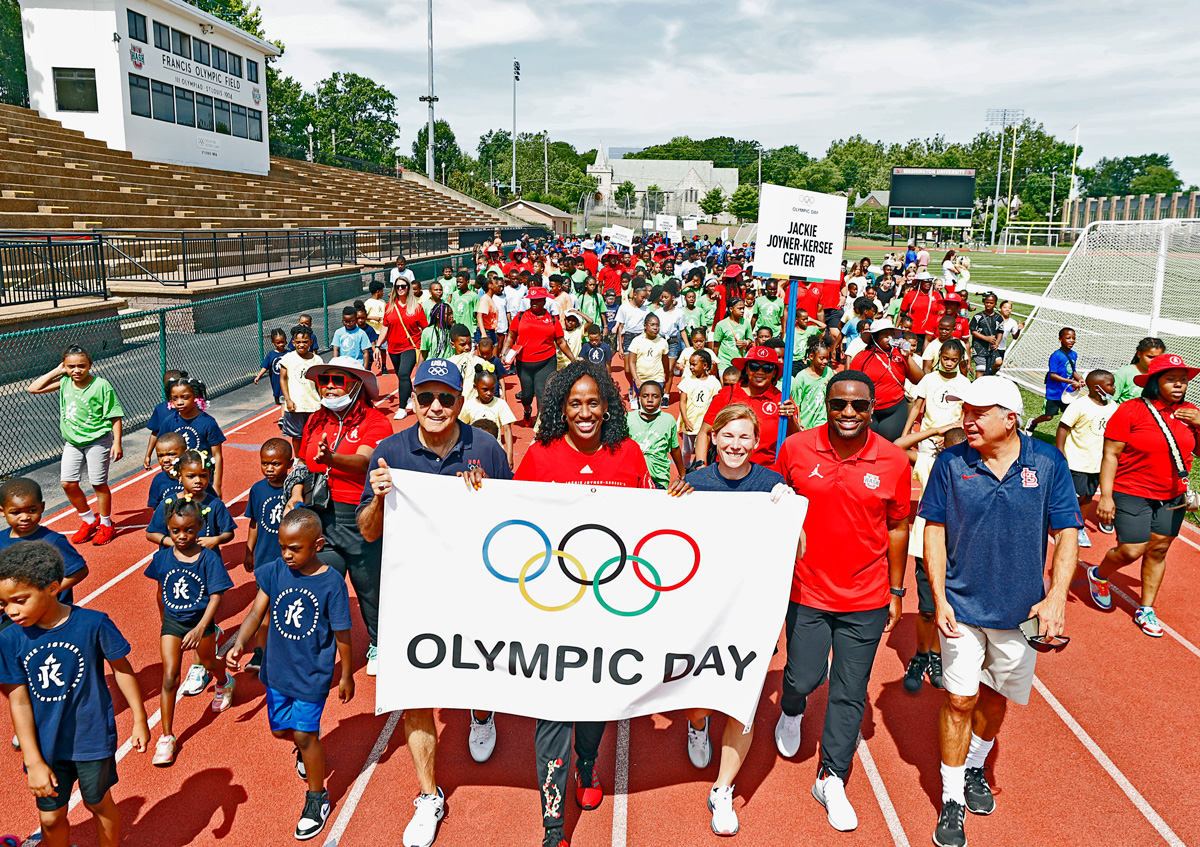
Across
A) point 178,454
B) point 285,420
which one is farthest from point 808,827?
point 285,420

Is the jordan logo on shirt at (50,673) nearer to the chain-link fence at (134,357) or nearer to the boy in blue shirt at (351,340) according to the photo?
the chain-link fence at (134,357)

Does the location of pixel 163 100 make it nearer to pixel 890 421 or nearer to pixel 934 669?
pixel 890 421

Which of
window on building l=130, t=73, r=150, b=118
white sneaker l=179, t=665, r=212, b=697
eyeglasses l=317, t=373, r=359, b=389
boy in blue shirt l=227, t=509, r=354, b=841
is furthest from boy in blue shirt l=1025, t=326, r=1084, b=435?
window on building l=130, t=73, r=150, b=118

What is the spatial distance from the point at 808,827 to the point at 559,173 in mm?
129103

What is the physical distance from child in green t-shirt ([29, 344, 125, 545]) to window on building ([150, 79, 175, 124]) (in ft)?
98.2

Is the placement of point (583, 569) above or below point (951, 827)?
above

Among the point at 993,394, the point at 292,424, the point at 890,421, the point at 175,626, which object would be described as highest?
the point at 993,394

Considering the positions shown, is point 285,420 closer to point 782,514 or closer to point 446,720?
point 446,720

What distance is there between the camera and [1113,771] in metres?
5.02

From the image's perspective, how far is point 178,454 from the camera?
6.25 m

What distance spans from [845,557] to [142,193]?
95.1ft

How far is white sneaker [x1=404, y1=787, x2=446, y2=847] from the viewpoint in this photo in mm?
4242

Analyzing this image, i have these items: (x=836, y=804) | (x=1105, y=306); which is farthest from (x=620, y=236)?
(x=836, y=804)

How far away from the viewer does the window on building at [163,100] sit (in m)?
33.4
